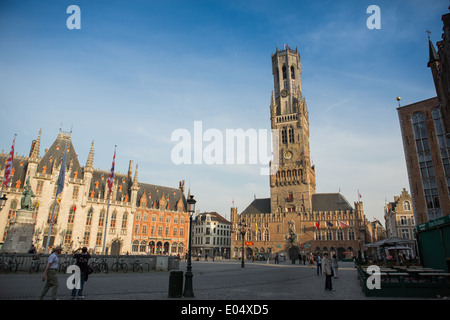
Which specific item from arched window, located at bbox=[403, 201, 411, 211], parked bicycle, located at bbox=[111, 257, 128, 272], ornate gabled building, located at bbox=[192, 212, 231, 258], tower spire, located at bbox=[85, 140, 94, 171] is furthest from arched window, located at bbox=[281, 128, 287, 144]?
parked bicycle, located at bbox=[111, 257, 128, 272]

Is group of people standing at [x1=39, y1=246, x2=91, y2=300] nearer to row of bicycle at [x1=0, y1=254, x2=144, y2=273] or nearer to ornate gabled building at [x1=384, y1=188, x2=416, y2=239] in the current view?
row of bicycle at [x1=0, y1=254, x2=144, y2=273]

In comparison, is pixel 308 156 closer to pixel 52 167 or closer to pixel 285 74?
pixel 285 74

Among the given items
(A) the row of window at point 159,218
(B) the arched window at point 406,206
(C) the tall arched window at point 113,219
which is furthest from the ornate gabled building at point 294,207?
(C) the tall arched window at point 113,219

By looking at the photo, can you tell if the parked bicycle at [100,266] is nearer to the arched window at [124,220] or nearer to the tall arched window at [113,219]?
the tall arched window at [113,219]

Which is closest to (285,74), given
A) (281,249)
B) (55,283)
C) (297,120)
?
(297,120)

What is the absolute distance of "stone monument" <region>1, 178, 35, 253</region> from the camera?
70.1ft

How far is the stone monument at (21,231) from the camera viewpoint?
2136 centimetres

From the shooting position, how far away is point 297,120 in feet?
229

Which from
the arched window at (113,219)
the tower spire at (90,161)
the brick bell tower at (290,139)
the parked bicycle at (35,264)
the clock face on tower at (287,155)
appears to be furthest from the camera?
the clock face on tower at (287,155)

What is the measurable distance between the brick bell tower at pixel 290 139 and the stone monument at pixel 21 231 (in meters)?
52.4

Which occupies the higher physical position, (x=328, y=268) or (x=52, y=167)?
(x=52, y=167)

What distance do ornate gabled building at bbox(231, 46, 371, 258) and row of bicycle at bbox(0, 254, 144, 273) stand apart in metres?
36.0

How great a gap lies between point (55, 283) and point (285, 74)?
76239 millimetres

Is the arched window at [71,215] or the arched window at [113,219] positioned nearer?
the arched window at [71,215]
